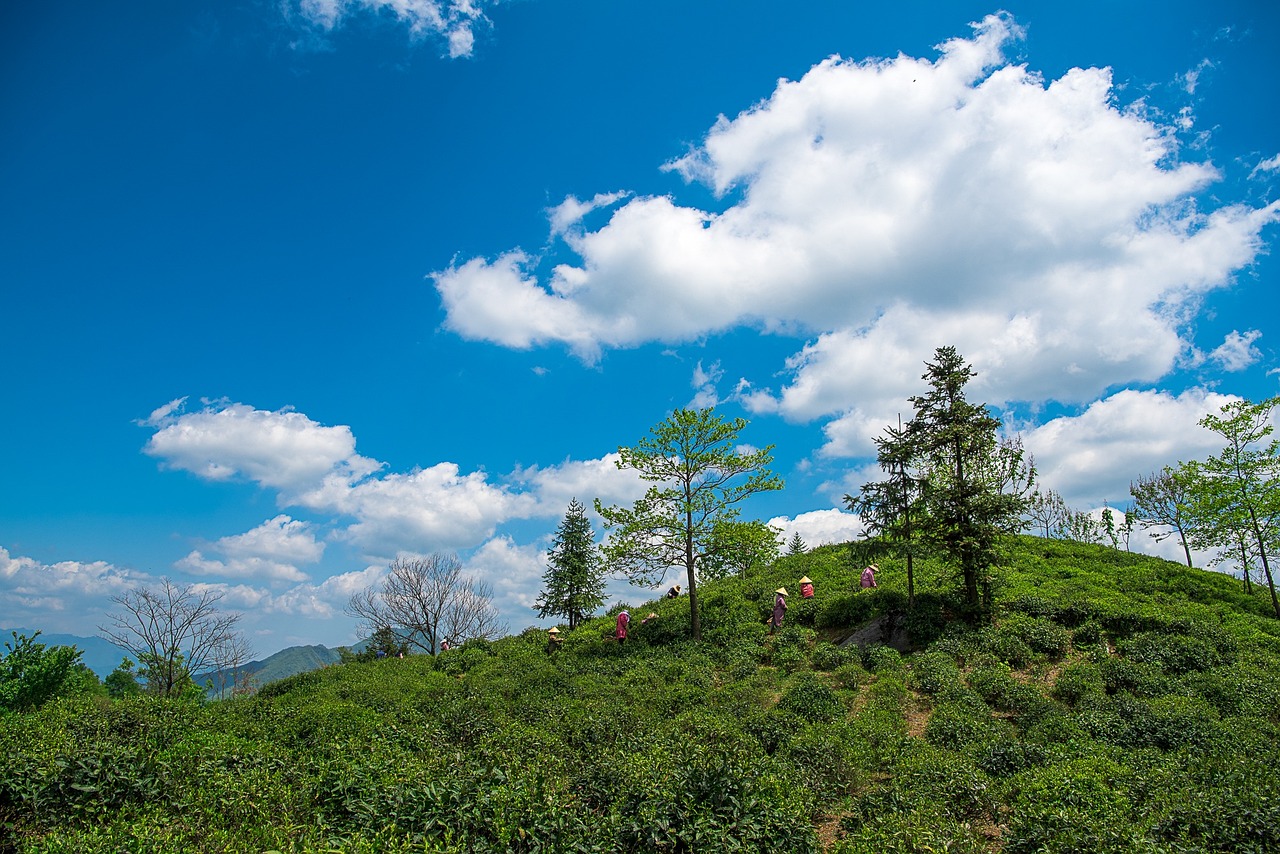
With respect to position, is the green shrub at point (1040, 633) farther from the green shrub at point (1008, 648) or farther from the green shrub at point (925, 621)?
the green shrub at point (925, 621)

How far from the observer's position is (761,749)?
37.3ft

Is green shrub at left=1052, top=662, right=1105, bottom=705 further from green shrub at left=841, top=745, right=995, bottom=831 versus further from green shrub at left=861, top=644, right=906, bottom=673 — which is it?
green shrub at left=841, top=745, right=995, bottom=831

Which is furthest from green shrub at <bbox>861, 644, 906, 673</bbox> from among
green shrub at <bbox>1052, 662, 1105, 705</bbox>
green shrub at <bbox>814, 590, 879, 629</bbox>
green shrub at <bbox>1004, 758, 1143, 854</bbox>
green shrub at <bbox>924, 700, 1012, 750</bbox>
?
green shrub at <bbox>1004, 758, 1143, 854</bbox>

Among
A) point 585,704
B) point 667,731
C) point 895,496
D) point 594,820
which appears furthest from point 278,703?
point 895,496

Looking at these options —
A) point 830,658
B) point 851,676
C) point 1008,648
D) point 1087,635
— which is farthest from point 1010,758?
point 1087,635

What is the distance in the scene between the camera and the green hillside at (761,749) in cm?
697

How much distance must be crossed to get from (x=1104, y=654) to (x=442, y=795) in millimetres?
18428

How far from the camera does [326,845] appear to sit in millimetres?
6051

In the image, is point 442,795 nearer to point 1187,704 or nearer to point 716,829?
point 716,829

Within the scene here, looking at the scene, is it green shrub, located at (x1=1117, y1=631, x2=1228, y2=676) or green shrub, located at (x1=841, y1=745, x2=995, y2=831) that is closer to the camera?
green shrub, located at (x1=841, y1=745, x2=995, y2=831)

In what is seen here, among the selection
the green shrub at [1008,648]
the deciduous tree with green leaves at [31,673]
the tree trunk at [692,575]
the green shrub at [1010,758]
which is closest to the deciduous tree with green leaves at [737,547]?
the tree trunk at [692,575]

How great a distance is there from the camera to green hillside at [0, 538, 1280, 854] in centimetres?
697

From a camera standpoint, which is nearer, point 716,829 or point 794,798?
point 716,829

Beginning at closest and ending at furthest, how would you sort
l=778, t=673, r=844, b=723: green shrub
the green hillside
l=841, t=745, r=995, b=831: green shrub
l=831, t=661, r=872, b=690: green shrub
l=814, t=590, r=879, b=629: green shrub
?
the green hillside → l=841, t=745, r=995, b=831: green shrub → l=778, t=673, r=844, b=723: green shrub → l=831, t=661, r=872, b=690: green shrub → l=814, t=590, r=879, b=629: green shrub
